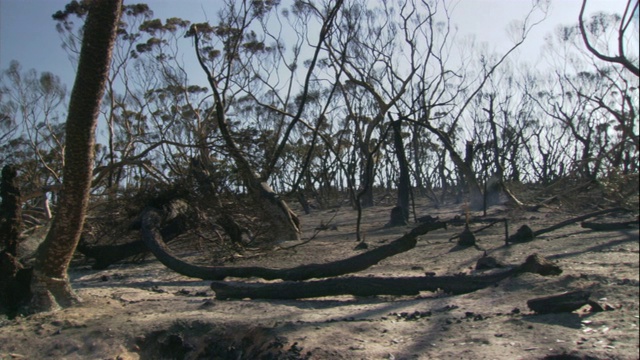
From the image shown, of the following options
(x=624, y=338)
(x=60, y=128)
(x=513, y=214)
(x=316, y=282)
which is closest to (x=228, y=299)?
(x=316, y=282)

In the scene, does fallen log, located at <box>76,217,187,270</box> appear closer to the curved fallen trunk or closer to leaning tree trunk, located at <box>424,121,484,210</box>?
the curved fallen trunk

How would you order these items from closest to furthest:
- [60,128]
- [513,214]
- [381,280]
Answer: [381,280] → [513,214] → [60,128]

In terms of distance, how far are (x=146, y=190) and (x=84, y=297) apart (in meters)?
3.18

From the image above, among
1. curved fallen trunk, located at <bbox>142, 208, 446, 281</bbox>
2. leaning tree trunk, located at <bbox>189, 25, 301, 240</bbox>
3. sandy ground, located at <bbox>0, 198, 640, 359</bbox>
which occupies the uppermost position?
leaning tree trunk, located at <bbox>189, 25, 301, 240</bbox>

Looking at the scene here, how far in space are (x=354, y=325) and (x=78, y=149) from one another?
2.77 metres

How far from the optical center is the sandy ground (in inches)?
141

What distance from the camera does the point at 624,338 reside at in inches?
130

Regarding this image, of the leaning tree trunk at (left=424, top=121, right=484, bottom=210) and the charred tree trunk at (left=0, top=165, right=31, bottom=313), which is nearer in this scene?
the charred tree trunk at (left=0, top=165, right=31, bottom=313)

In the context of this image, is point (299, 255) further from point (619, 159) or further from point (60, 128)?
point (60, 128)

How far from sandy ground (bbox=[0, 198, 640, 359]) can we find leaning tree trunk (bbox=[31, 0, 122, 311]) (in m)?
0.38

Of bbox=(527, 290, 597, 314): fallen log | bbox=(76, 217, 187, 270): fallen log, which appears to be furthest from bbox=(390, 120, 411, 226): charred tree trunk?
bbox=(527, 290, 597, 314): fallen log

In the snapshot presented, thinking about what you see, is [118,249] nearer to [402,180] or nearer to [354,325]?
[354,325]

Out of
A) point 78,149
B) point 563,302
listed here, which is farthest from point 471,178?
point 78,149

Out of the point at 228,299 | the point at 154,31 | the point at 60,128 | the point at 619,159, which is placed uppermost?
the point at 154,31
